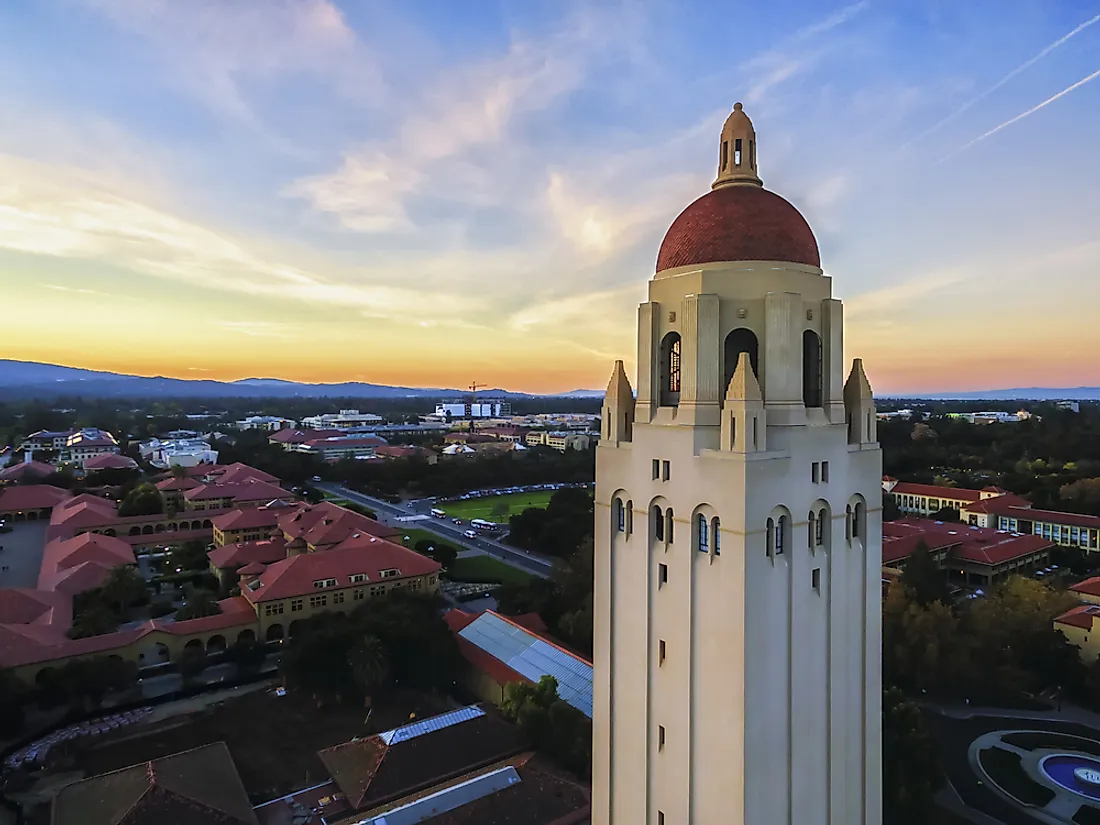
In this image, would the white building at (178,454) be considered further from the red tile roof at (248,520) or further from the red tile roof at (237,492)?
the red tile roof at (248,520)

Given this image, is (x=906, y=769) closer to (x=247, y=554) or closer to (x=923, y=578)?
(x=923, y=578)

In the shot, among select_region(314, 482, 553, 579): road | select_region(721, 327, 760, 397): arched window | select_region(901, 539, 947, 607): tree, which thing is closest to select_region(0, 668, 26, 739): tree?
select_region(314, 482, 553, 579): road

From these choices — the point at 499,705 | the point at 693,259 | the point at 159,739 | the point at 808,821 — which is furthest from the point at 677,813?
the point at 159,739

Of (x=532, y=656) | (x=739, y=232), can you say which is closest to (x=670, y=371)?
Result: (x=739, y=232)

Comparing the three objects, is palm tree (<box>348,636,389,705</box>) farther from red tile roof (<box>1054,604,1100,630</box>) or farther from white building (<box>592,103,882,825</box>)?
red tile roof (<box>1054,604,1100,630</box>)

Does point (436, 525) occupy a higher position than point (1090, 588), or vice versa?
point (1090, 588)

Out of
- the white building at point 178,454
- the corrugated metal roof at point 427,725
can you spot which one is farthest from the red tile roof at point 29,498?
the corrugated metal roof at point 427,725
